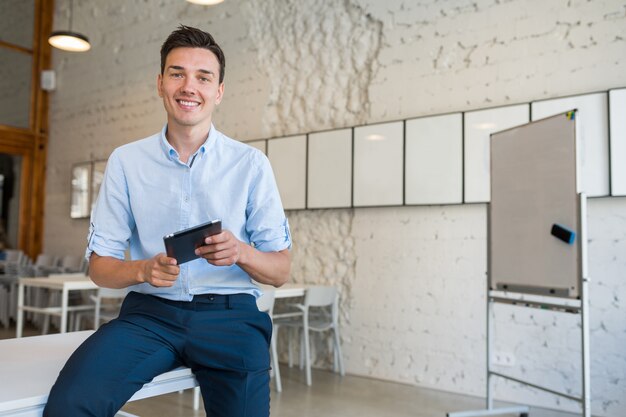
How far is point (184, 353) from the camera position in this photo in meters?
1.53

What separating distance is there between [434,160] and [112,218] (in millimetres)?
3132

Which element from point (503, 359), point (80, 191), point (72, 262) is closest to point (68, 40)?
point (80, 191)

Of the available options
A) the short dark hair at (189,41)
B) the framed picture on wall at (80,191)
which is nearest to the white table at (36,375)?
the short dark hair at (189,41)

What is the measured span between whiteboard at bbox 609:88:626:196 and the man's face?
2.93 metres

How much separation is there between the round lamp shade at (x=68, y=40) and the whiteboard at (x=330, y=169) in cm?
309

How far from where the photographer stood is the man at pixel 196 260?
4.78ft

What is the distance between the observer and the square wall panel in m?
4.55

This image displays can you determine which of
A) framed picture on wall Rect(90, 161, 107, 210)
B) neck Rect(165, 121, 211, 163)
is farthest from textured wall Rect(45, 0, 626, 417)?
neck Rect(165, 121, 211, 163)

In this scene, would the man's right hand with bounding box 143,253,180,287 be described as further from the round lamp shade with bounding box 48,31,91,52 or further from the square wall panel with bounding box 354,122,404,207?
the round lamp shade with bounding box 48,31,91,52

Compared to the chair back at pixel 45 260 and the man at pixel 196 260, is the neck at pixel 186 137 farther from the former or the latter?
the chair back at pixel 45 260

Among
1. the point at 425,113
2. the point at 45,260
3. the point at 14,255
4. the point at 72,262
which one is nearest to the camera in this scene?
the point at 425,113

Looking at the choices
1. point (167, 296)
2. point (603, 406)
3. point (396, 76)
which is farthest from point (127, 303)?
point (396, 76)

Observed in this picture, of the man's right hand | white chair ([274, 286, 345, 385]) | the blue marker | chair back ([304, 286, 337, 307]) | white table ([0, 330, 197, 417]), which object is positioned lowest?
white chair ([274, 286, 345, 385])

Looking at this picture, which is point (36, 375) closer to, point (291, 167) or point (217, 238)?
point (217, 238)
